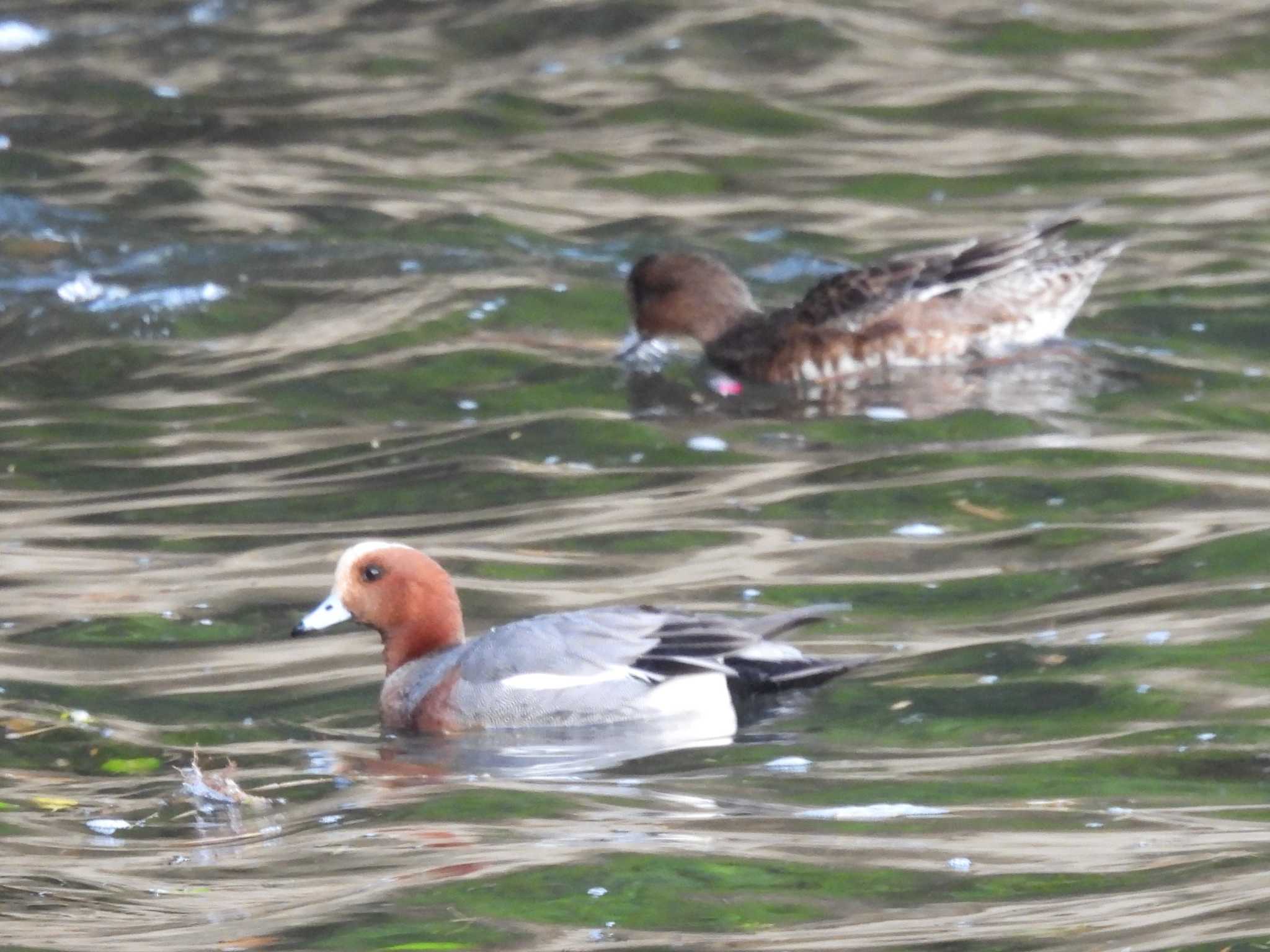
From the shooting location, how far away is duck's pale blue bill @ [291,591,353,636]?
290 inches

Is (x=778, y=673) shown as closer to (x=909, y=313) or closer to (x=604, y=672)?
(x=604, y=672)

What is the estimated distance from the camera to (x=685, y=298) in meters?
12.4

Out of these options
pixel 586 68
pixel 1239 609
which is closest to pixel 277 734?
pixel 1239 609

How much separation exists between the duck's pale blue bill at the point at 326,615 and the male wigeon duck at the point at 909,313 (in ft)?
15.6

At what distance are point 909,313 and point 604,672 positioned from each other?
5.15 m

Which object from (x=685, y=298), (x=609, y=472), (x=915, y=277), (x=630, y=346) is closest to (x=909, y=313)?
(x=915, y=277)

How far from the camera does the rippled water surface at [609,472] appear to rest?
5293 mm

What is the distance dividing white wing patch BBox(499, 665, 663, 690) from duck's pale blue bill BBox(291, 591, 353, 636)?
680 mm

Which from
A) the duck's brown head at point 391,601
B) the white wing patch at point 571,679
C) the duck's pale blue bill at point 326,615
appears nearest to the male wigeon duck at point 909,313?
the duck's brown head at point 391,601

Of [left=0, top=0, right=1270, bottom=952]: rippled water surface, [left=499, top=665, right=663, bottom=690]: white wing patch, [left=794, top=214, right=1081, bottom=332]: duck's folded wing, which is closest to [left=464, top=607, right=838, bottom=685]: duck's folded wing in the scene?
[left=499, top=665, right=663, bottom=690]: white wing patch

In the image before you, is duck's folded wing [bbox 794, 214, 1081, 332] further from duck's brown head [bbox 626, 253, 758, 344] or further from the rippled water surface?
duck's brown head [bbox 626, 253, 758, 344]

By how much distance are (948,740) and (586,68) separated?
13.6 metres

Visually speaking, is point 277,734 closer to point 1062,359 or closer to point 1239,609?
point 1239,609

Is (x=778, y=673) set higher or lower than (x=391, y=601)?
lower
